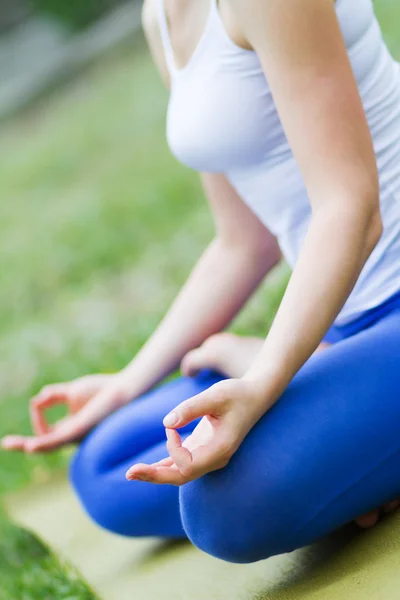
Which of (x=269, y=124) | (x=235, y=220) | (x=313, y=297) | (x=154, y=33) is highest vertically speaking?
(x=154, y=33)

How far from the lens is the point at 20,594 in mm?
2105

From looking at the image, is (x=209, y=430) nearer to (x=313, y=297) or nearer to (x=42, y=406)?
(x=313, y=297)

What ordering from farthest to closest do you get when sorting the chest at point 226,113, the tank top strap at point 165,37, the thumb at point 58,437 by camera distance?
the thumb at point 58,437 < the tank top strap at point 165,37 < the chest at point 226,113

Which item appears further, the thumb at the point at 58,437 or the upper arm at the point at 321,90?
the thumb at the point at 58,437

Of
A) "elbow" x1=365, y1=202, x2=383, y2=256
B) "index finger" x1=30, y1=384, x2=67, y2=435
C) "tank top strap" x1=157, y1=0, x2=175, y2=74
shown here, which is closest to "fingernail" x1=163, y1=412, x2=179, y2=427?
"elbow" x1=365, y1=202, x2=383, y2=256

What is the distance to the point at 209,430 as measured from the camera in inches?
55.9

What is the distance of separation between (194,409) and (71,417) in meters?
0.89

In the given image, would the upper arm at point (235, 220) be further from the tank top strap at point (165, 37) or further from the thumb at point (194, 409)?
the thumb at point (194, 409)

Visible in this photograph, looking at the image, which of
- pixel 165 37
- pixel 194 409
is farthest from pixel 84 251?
pixel 194 409

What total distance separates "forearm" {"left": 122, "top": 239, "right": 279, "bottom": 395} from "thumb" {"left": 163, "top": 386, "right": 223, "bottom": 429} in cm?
79

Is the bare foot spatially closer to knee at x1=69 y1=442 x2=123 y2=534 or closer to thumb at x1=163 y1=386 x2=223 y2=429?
knee at x1=69 y1=442 x2=123 y2=534

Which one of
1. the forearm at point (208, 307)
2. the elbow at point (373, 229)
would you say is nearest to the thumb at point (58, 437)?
the forearm at point (208, 307)

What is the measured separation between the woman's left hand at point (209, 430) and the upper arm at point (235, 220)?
734mm

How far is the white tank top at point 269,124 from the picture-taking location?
1625mm
